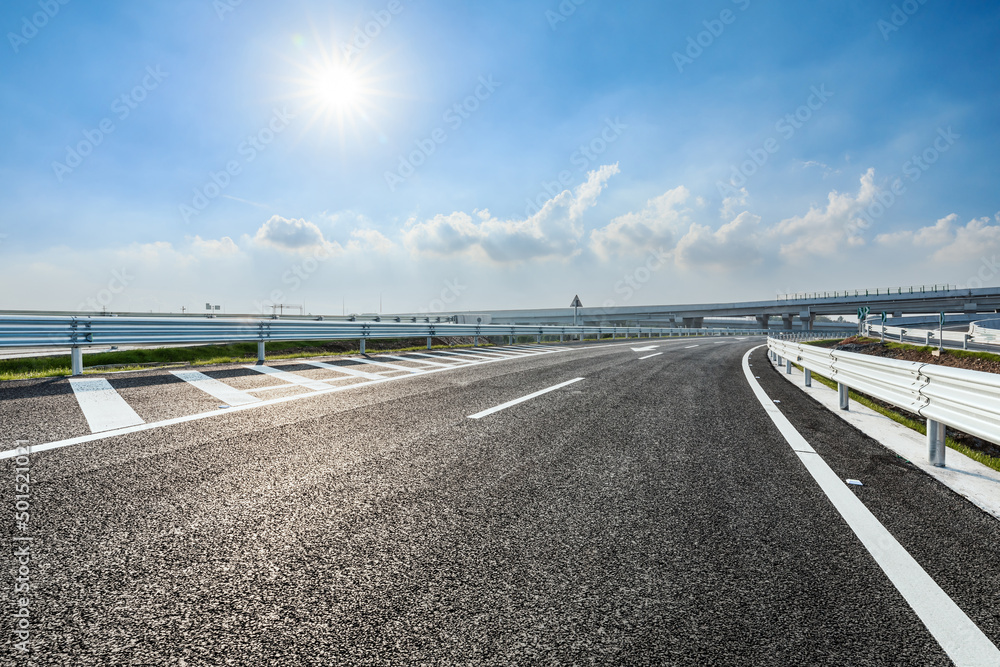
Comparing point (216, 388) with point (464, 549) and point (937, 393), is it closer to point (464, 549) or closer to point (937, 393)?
point (464, 549)

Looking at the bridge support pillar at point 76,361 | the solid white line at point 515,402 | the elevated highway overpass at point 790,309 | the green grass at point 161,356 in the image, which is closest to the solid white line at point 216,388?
the bridge support pillar at point 76,361

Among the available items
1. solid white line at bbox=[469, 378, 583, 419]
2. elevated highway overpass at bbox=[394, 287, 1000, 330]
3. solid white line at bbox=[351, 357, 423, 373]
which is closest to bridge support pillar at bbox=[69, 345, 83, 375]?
solid white line at bbox=[351, 357, 423, 373]

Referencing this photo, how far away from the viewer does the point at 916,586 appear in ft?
6.68

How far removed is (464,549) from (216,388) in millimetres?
5846

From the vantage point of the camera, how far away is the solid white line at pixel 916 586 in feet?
5.41

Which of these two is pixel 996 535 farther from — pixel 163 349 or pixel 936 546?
pixel 163 349

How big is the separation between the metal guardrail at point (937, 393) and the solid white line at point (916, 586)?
44.3 inches

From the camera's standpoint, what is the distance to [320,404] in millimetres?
5699

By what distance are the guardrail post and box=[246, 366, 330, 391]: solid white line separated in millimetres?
7065

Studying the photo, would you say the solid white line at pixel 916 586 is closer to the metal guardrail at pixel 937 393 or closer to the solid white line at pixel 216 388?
the metal guardrail at pixel 937 393

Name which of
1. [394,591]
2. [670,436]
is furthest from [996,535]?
[394,591]

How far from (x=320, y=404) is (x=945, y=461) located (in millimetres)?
6359

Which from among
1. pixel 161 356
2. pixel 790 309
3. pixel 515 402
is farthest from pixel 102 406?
pixel 790 309

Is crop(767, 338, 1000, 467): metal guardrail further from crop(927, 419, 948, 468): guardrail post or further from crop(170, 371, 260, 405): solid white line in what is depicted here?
crop(170, 371, 260, 405): solid white line
